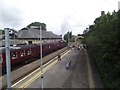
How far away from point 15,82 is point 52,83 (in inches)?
143

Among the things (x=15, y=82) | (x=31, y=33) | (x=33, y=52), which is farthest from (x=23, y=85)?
(x=31, y=33)

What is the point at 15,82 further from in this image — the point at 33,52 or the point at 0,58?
the point at 33,52

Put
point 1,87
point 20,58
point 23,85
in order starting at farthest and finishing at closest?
point 20,58
point 23,85
point 1,87

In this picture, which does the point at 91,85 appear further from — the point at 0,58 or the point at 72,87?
the point at 0,58

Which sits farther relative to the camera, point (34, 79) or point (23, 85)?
point (34, 79)

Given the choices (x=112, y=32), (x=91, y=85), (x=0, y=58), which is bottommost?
(x=91, y=85)

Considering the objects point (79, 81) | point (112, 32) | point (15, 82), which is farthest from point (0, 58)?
point (112, 32)

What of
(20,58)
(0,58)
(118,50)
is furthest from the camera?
(20,58)

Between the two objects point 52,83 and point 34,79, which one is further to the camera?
point 34,79

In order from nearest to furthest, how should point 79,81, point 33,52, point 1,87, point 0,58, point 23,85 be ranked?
point 1,87 < point 23,85 < point 79,81 < point 0,58 < point 33,52

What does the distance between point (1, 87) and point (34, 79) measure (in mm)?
5125

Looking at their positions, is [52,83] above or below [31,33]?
below

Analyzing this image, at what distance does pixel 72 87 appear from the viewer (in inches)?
823

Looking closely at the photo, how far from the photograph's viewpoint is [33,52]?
41.8 m
